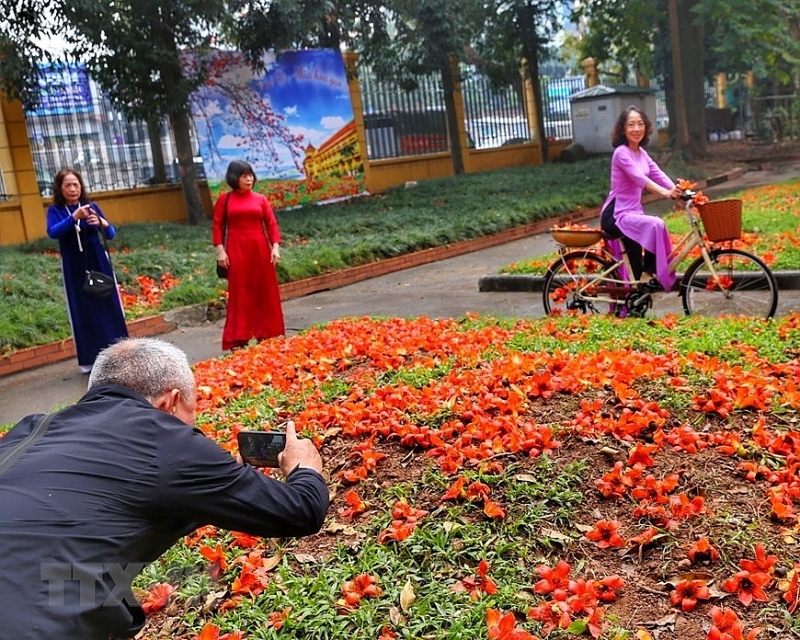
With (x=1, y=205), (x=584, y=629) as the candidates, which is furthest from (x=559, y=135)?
(x=584, y=629)

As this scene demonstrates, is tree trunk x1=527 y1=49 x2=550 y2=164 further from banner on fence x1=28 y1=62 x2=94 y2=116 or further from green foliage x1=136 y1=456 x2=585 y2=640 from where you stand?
green foliage x1=136 y1=456 x2=585 y2=640

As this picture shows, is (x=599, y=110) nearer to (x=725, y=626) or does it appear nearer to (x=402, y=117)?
(x=402, y=117)

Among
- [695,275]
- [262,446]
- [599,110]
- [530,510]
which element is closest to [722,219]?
[695,275]

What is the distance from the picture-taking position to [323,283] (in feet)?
42.0

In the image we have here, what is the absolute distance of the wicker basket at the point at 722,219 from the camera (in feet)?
22.2

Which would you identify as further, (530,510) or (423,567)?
(530,510)

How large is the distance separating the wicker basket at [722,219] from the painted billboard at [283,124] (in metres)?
12.5

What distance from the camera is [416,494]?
3883mm

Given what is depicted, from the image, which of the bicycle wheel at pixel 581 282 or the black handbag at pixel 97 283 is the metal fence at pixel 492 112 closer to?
the bicycle wheel at pixel 581 282

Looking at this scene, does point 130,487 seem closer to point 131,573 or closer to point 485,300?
point 131,573

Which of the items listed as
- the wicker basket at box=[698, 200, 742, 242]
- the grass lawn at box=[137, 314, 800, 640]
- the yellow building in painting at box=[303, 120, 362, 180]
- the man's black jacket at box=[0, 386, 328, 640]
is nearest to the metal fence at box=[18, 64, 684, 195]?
the yellow building in painting at box=[303, 120, 362, 180]

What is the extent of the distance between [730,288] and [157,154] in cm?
1443

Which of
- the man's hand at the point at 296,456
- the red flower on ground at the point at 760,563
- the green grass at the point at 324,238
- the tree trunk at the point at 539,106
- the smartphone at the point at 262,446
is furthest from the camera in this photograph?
the tree trunk at the point at 539,106

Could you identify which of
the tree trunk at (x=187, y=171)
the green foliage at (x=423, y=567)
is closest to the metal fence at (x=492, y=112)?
the tree trunk at (x=187, y=171)
